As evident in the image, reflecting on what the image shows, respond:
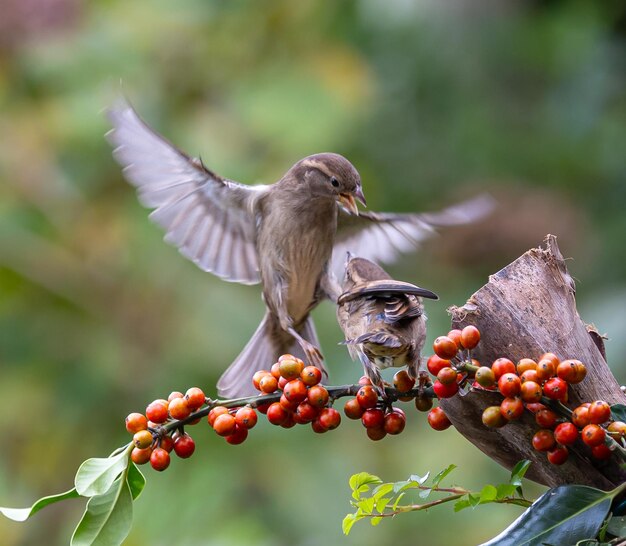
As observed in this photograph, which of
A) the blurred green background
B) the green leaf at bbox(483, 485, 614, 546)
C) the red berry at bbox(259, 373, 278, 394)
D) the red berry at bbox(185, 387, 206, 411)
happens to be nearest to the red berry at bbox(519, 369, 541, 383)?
the green leaf at bbox(483, 485, 614, 546)

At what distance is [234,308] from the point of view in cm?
501

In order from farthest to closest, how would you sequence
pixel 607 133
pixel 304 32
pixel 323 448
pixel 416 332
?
pixel 607 133
pixel 304 32
pixel 323 448
pixel 416 332

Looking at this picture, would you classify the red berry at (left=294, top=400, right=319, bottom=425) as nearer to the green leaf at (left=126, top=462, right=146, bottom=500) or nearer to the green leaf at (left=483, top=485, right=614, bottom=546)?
the green leaf at (left=126, top=462, right=146, bottom=500)

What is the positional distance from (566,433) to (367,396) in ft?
1.45

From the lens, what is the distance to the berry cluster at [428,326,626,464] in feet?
6.47

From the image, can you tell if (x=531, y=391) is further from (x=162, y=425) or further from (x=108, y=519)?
(x=108, y=519)

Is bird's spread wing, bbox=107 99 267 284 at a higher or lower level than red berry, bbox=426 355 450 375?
higher

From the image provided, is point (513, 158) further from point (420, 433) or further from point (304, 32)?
point (420, 433)

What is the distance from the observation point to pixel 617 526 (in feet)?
6.48

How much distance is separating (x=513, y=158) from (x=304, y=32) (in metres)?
1.75

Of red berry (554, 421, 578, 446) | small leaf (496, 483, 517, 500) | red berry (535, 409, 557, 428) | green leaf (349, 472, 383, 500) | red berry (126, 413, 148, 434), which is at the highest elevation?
red berry (126, 413, 148, 434)

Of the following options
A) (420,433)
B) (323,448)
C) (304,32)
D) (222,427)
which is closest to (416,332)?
(222,427)

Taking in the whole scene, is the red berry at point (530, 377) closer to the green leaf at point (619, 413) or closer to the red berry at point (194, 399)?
the green leaf at point (619, 413)

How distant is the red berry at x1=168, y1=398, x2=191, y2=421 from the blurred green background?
2.01 m
